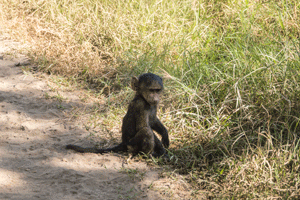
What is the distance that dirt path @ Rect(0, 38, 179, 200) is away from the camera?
9.05ft

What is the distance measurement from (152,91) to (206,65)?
1.48 meters

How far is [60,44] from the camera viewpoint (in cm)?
559

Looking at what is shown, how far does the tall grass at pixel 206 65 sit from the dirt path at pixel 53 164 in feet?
1.57

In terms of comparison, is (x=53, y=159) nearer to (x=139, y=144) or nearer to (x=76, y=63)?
(x=139, y=144)

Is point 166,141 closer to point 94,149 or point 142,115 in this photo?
point 142,115

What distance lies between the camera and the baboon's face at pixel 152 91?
10.1 ft

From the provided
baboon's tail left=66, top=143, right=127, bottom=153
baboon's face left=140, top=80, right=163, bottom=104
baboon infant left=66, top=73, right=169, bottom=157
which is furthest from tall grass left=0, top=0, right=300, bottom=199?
baboon's face left=140, top=80, right=163, bottom=104

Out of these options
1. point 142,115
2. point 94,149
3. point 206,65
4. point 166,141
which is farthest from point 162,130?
point 206,65

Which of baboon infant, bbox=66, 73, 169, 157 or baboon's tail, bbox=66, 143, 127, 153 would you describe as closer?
baboon infant, bbox=66, 73, 169, 157

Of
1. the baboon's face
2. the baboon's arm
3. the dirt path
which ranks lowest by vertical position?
the dirt path

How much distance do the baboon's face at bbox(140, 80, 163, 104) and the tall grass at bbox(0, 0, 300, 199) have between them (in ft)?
2.24

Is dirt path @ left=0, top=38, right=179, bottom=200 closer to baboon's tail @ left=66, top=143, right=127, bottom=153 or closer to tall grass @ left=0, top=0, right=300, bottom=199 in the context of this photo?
baboon's tail @ left=66, top=143, right=127, bottom=153

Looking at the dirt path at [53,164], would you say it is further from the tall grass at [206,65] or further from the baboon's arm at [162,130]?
the tall grass at [206,65]

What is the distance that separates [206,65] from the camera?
4320 mm
